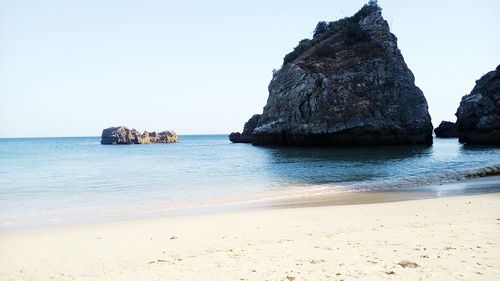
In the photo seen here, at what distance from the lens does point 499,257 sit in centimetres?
633

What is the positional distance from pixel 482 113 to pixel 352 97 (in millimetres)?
18726

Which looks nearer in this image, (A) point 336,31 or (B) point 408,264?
(B) point 408,264

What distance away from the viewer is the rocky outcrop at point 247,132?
88.6 m

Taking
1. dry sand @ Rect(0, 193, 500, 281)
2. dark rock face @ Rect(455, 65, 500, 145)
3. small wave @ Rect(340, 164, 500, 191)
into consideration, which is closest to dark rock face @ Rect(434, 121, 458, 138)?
dark rock face @ Rect(455, 65, 500, 145)

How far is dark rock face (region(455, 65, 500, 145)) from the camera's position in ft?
178

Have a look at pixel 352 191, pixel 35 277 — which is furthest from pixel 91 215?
pixel 352 191

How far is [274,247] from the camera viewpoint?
25.4 feet

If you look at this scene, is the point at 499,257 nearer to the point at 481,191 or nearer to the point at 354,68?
the point at 481,191

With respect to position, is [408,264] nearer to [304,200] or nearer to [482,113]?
[304,200]

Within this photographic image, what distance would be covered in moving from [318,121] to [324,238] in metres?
49.3

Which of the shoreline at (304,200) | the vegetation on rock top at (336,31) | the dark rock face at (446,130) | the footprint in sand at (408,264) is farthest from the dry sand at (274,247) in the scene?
the dark rock face at (446,130)

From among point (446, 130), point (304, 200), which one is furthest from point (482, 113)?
point (304, 200)

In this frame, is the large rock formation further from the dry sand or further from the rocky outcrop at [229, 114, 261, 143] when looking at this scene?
the dry sand

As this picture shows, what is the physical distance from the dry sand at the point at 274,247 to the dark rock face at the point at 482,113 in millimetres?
49882
